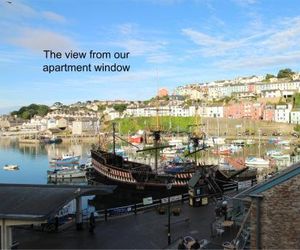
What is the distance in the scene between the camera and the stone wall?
1371 cm

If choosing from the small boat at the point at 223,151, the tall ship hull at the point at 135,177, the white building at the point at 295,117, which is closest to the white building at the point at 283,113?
Result: the white building at the point at 295,117

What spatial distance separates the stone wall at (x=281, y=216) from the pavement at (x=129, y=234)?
383cm

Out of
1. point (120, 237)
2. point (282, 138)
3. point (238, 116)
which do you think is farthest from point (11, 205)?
point (238, 116)

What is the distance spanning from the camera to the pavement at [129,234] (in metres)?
17.6

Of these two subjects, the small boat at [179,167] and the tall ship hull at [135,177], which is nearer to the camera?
the tall ship hull at [135,177]

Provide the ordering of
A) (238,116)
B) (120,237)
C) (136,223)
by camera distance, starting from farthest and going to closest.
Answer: (238,116) < (136,223) < (120,237)

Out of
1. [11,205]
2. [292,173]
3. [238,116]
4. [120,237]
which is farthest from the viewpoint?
[238,116]

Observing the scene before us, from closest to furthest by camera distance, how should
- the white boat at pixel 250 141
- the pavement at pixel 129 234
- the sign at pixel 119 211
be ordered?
the pavement at pixel 129 234
the sign at pixel 119 211
the white boat at pixel 250 141

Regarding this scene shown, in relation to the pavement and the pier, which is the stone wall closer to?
the pavement

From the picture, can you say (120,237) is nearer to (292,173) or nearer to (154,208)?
(154,208)

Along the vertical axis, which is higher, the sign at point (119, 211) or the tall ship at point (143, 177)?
the sign at point (119, 211)

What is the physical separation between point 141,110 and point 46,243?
162 meters

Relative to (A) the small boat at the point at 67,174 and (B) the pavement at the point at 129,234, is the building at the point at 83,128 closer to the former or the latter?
(A) the small boat at the point at 67,174

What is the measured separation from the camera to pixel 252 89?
597 feet
